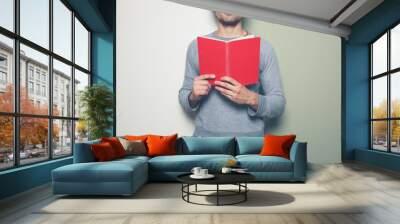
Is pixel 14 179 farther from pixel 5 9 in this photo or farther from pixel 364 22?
pixel 364 22

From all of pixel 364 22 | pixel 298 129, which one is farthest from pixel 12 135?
pixel 364 22

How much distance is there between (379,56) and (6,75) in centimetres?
780

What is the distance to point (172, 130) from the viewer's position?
823 centimetres

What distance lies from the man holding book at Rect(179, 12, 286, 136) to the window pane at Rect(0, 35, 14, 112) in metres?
3.86

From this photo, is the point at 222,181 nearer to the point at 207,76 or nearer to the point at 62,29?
the point at 207,76

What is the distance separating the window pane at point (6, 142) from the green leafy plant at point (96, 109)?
2.46m

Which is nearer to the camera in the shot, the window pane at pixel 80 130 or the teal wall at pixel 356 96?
the window pane at pixel 80 130

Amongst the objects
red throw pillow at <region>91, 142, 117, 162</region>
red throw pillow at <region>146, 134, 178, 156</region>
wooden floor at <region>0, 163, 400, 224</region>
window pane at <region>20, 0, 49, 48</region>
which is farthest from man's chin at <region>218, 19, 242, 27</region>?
wooden floor at <region>0, 163, 400, 224</region>

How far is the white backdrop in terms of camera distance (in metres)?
8.14

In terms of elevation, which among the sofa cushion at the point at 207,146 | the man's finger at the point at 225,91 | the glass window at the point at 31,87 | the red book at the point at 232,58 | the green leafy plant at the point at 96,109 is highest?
the red book at the point at 232,58

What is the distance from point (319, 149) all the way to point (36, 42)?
235 inches

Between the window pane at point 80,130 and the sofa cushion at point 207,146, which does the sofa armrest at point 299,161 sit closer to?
the sofa cushion at point 207,146

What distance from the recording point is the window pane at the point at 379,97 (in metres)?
8.52

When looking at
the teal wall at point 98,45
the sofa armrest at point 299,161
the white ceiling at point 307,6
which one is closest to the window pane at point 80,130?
the teal wall at point 98,45
